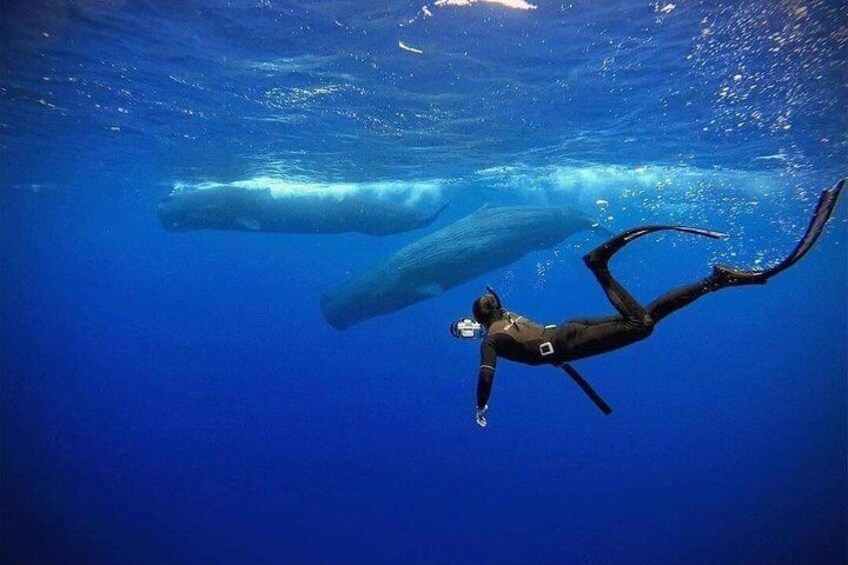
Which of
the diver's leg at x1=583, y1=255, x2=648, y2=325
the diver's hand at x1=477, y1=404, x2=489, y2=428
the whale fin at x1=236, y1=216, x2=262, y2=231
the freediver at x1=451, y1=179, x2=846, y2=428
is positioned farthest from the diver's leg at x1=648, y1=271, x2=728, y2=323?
the whale fin at x1=236, y1=216, x2=262, y2=231

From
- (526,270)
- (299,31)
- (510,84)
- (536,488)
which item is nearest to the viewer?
(299,31)

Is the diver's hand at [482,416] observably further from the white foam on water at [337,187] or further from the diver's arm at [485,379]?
the white foam on water at [337,187]

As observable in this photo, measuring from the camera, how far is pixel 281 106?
13648mm

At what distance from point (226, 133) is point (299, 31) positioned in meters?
8.17

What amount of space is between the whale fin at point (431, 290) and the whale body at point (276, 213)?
5049 millimetres

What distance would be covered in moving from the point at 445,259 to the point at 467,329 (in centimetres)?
931

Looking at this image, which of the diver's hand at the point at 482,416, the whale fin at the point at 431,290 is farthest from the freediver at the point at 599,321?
the whale fin at the point at 431,290

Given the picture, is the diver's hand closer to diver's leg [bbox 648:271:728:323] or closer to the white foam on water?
diver's leg [bbox 648:271:728:323]

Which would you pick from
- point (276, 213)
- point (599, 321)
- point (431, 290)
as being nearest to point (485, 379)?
point (599, 321)

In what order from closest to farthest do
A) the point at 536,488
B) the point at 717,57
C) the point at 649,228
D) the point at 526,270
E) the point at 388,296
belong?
1. the point at 649,228
2. the point at 717,57
3. the point at 388,296
4. the point at 536,488
5. the point at 526,270

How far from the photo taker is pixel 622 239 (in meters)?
4.50

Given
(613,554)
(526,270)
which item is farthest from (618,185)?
(526,270)

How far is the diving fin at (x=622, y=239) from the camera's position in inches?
173

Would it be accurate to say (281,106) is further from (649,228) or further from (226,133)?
(649,228)
